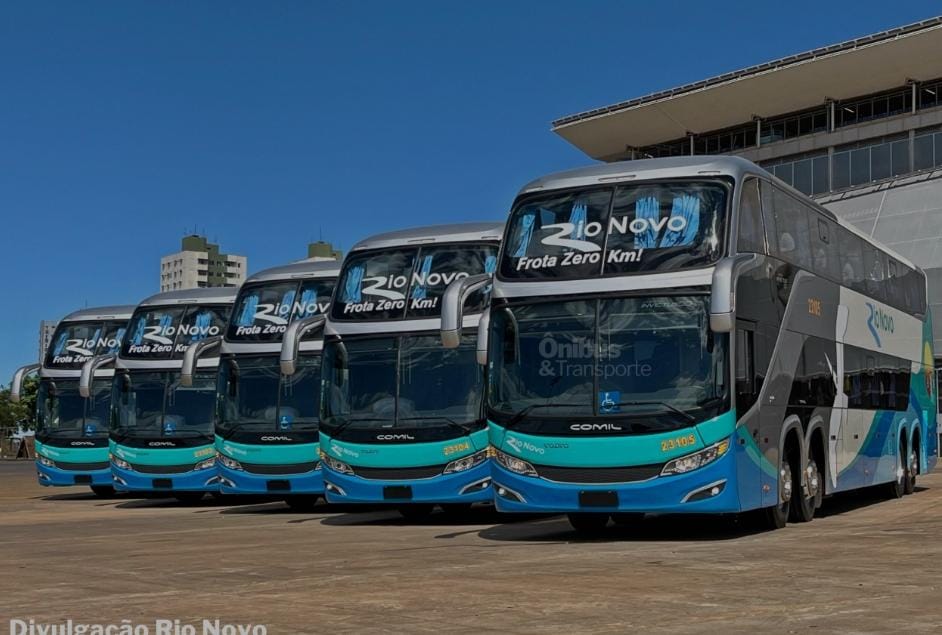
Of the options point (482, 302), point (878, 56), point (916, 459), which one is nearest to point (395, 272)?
point (482, 302)

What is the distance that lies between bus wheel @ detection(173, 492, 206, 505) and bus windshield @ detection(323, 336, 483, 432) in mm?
9189

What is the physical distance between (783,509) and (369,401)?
5.74m

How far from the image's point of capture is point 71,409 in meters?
28.3

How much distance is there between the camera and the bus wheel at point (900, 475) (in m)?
22.8

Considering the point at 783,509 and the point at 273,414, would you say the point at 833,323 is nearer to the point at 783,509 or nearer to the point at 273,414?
the point at 783,509

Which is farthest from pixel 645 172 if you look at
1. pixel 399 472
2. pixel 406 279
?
pixel 399 472

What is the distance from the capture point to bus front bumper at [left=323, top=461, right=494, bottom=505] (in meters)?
18.0

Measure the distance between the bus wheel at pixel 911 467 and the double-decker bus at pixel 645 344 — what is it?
8.14 meters

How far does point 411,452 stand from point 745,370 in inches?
213

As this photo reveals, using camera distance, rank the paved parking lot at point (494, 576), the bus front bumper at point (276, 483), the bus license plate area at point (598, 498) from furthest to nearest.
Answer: the bus front bumper at point (276, 483), the bus license plate area at point (598, 498), the paved parking lot at point (494, 576)

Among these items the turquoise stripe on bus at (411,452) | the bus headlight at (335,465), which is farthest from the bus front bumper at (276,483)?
the turquoise stripe on bus at (411,452)

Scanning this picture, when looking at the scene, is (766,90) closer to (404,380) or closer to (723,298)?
(404,380)

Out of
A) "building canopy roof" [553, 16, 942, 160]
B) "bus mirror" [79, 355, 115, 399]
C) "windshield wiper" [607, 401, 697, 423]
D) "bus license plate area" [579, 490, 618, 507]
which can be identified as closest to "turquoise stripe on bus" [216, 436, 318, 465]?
"bus mirror" [79, 355, 115, 399]

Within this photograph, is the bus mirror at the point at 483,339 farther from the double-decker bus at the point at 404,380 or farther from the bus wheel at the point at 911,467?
the bus wheel at the point at 911,467
